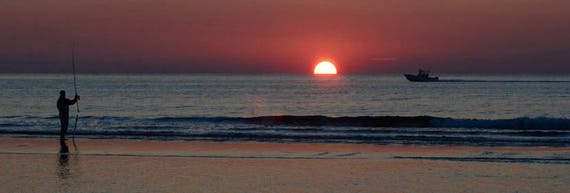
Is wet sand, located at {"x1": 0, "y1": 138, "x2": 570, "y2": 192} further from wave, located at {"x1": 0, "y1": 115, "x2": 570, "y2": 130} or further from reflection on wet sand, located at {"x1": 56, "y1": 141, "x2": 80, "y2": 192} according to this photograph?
wave, located at {"x1": 0, "y1": 115, "x2": 570, "y2": 130}

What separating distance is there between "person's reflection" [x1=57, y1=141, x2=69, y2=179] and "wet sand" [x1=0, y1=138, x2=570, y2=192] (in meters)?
0.02

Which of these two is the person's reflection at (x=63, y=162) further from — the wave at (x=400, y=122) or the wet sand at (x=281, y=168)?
the wave at (x=400, y=122)

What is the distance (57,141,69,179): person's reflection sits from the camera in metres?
14.2

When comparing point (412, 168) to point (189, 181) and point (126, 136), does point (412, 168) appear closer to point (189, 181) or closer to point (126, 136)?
point (189, 181)

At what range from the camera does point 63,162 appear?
16.2m

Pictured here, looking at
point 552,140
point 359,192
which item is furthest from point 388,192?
point 552,140

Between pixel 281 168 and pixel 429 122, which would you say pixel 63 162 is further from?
pixel 429 122

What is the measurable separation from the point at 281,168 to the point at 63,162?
4664 millimetres

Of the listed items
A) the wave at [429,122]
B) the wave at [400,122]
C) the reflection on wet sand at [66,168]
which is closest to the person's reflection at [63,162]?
the reflection on wet sand at [66,168]

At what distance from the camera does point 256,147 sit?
800 inches

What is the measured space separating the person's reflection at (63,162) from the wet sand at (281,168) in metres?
0.02

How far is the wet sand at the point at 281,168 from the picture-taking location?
42.3ft

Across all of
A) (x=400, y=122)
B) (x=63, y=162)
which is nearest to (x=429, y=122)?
(x=400, y=122)

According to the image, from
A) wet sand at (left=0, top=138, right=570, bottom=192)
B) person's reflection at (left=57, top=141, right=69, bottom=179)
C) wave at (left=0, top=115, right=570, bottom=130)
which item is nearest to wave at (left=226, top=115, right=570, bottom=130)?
wave at (left=0, top=115, right=570, bottom=130)
